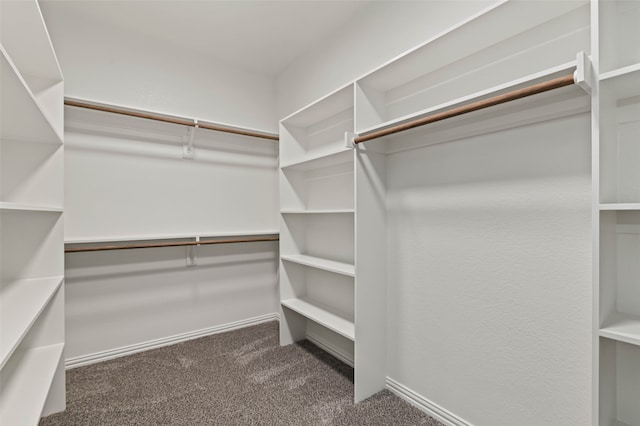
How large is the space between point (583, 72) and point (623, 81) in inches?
5.5

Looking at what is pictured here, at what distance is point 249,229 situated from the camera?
2.92 meters

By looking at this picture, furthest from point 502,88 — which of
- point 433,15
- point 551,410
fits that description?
point 551,410

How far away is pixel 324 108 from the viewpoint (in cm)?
212

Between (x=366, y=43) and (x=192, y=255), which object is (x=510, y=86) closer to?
(x=366, y=43)

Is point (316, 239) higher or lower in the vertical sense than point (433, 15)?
lower

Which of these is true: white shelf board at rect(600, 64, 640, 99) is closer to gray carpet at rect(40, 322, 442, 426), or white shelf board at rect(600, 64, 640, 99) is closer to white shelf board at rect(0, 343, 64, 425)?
gray carpet at rect(40, 322, 442, 426)

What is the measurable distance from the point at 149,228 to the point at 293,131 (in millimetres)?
1437

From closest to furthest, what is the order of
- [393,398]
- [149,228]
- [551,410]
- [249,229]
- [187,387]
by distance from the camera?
[551,410]
[393,398]
[187,387]
[149,228]
[249,229]

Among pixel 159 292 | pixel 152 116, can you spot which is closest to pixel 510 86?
pixel 152 116

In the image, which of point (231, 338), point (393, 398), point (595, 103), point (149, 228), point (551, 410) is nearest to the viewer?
point (595, 103)

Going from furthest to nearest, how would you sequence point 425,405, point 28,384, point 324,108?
point 324,108, point 425,405, point 28,384

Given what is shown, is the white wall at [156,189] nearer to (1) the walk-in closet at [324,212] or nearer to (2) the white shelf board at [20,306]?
(1) the walk-in closet at [324,212]

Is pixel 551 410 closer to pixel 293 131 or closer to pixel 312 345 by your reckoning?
pixel 312 345

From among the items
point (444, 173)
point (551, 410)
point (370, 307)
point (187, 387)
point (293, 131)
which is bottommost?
point (187, 387)
